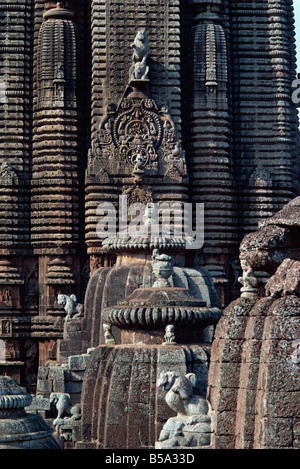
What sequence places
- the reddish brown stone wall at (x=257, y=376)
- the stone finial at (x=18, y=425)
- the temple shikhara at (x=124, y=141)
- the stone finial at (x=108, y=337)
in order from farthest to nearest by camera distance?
the temple shikhara at (x=124, y=141), the stone finial at (x=108, y=337), the stone finial at (x=18, y=425), the reddish brown stone wall at (x=257, y=376)

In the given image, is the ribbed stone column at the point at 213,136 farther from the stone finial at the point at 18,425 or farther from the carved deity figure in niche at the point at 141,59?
the stone finial at the point at 18,425

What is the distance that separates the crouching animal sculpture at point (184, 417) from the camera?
16.2m

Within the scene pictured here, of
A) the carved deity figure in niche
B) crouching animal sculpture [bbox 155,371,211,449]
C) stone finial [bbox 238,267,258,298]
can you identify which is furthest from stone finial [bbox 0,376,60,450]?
the carved deity figure in niche

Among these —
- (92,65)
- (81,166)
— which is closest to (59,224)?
(81,166)

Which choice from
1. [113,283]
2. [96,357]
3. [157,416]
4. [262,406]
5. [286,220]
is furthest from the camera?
[113,283]

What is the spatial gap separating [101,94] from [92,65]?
1384mm

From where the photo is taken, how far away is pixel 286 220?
50.6ft

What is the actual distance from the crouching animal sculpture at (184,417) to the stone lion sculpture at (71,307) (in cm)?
1334

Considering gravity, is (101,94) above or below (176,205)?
above

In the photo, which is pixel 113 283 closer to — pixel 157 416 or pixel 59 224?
pixel 59 224

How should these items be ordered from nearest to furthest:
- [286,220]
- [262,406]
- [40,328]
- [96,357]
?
[262,406], [286,220], [96,357], [40,328]

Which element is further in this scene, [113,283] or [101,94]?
[101,94]

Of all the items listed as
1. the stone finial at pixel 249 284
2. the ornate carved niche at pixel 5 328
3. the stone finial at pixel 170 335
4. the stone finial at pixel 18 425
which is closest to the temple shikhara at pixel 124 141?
the ornate carved niche at pixel 5 328

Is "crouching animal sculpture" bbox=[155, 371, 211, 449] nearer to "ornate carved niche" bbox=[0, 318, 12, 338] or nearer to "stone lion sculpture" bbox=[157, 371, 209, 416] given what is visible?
"stone lion sculpture" bbox=[157, 371, 209, 416]
